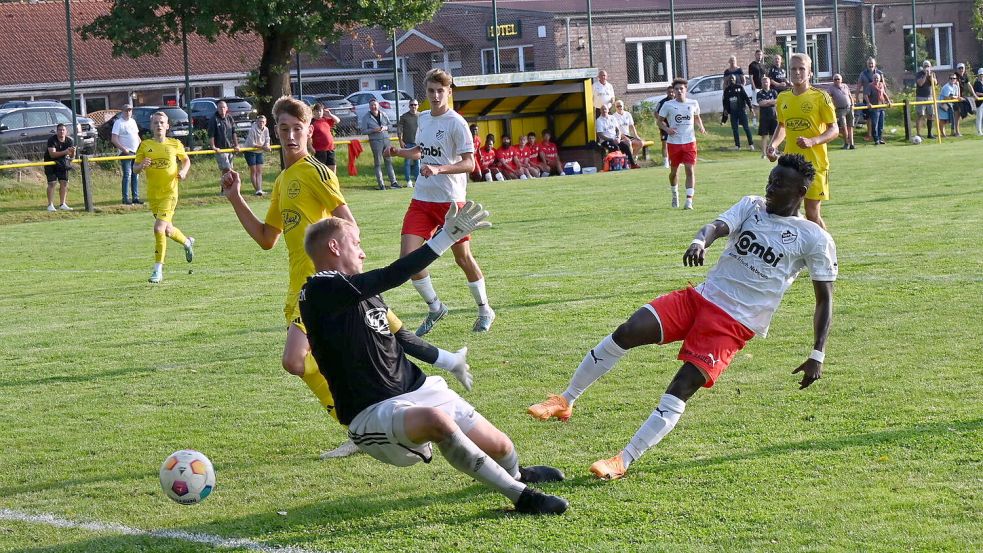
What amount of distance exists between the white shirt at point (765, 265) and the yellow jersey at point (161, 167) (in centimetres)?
1008

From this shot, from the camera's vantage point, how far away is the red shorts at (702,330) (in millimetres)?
5527

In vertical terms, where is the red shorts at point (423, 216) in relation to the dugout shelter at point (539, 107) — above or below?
below

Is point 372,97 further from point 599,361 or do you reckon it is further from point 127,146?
point 599,361

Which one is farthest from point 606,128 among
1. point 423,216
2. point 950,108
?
point 423,216

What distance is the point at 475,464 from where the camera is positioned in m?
4.72

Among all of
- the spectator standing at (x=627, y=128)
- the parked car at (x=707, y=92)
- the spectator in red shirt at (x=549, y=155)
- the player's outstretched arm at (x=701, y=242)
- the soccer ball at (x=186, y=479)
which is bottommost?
the soccer ball at (x=186, y=479)

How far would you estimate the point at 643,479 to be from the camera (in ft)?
17.6

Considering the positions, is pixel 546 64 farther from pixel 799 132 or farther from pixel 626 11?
pixel 799 132

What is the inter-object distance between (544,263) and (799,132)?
3.19 m

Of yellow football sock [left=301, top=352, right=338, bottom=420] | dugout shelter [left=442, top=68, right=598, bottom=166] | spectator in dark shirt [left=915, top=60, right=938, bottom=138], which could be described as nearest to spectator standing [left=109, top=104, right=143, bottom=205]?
dugout shelter [left=442, top=68, right=598, bottom=166]

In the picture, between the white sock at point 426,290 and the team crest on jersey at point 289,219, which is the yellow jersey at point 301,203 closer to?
the team crest on jersey at point 289,219

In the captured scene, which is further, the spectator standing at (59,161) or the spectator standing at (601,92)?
the spectator standing at (601,92)

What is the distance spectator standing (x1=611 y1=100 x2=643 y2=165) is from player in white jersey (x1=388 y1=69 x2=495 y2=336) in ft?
63.8

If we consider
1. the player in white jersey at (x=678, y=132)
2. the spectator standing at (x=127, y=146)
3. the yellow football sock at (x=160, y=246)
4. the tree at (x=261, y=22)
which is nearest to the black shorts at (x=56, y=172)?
the spectator standing at (x=127, y=146)
